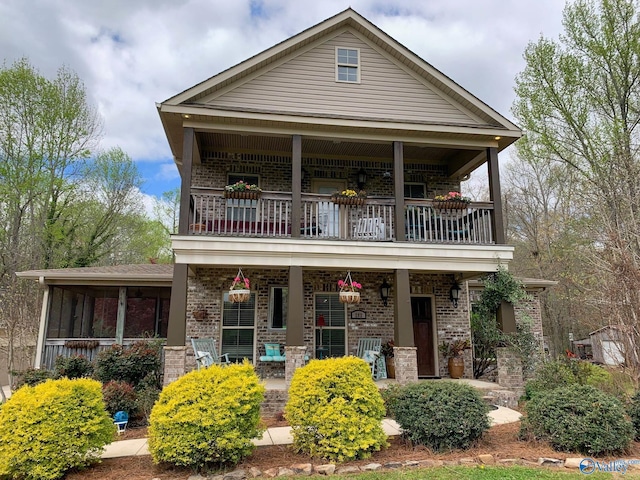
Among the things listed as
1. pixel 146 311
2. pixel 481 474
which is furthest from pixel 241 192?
pixel 481 474

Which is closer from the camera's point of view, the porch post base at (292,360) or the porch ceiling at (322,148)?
the porch post base at (292,360)

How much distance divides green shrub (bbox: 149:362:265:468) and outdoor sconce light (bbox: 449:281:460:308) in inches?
303

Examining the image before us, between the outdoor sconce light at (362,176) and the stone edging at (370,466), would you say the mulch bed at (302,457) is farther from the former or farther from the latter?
the outdoor sconce light at (362,176)

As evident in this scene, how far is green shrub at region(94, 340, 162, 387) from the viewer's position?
9.02 meters

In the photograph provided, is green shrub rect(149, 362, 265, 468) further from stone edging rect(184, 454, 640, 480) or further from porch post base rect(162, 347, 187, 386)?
porch post base rect(162, 347, 187, 386)

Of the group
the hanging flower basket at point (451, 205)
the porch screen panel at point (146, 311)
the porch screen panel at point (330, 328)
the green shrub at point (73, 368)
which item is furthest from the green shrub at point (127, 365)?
the hanging flower basket at point (451, 205)

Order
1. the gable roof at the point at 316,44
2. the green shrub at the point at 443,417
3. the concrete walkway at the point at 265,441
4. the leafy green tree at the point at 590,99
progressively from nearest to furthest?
1. the green shrub at the point at 443,417
2. the concrete walkway at the point at 265,441
3. the gable roof at the point at 316,44
4. the leafy green tree at the point at 590,99

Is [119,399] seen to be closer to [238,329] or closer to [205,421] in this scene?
[205,421]

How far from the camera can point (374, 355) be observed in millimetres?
10219

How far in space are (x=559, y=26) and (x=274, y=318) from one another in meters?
15.5

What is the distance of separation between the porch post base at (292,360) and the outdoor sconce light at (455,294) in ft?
17.0

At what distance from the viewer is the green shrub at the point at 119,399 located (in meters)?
7.50

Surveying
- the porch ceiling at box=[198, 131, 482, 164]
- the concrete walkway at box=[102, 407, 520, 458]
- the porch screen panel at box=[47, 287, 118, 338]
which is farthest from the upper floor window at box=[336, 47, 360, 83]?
the porch screen panel at box=[47, 287, 118, 338]

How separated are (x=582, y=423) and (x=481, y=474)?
1.69 meters
